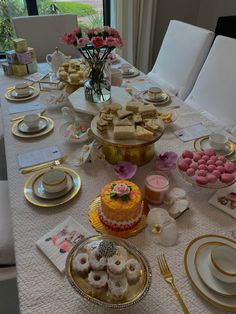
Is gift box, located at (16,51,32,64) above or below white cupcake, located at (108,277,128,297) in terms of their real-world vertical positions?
above

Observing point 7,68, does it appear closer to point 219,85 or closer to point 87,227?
point 219,85

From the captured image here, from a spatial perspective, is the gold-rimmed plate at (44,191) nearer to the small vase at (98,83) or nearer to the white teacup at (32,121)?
the white teacup at (32,121)

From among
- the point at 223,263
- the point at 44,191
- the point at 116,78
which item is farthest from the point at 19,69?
the point at 223,263

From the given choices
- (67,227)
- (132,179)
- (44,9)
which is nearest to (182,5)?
(44,9)

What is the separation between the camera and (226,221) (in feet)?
2.42

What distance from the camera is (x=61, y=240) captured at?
2.28 feet

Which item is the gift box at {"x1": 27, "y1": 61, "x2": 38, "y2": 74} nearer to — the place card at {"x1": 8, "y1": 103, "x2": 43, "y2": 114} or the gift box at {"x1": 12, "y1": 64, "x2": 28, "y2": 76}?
the gift box at {"x1": 12, "y1": 64, "x2": 28, "y2": 76}

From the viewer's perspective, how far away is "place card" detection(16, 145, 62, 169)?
97 centimetres

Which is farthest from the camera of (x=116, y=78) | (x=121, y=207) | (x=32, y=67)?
(x=32, y=67)

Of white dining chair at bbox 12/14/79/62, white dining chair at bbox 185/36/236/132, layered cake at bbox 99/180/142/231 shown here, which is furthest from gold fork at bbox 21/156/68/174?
white dining chair at bbox 12/14/79/62

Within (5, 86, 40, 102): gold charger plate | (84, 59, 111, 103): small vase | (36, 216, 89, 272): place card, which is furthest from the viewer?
(5, 86, 40, 102): gold charger plate

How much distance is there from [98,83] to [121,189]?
66cm

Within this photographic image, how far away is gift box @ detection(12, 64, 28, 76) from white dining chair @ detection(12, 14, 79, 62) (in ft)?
1.59

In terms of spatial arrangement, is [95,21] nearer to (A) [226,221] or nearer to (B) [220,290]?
(A) [226,221]
